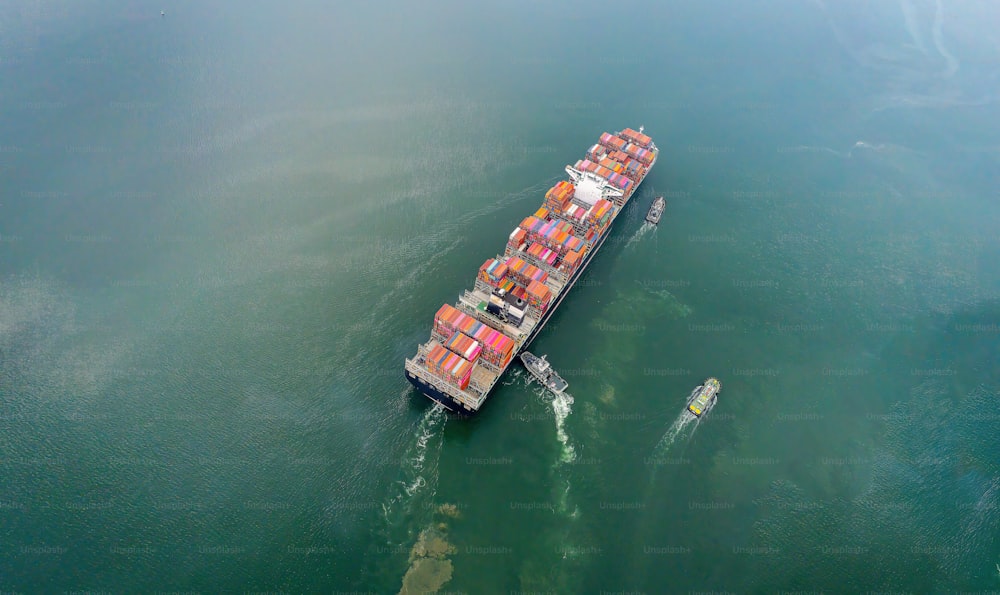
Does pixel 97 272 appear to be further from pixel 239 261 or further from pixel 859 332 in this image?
pixel 859 332

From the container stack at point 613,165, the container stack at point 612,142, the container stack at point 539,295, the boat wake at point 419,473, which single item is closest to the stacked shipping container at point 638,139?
the container stack at point 612,142

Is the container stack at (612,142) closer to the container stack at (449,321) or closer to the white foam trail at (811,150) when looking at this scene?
the white foam trail at (811,150)

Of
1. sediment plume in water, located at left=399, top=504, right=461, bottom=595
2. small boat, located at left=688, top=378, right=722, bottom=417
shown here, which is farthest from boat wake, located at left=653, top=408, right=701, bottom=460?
sediment plume in water, located at left=399, top=504, right=461, bottom=595

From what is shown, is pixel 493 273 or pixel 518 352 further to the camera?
pixel 493 273

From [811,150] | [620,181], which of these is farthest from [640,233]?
[811,150]

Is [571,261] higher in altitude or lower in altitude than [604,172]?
lower

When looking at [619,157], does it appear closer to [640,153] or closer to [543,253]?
[640,153]
